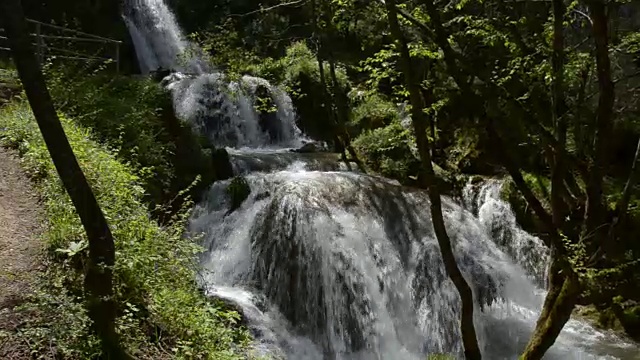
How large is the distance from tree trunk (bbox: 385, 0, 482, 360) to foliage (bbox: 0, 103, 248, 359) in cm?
231

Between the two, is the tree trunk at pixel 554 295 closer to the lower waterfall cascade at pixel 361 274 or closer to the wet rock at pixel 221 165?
the lower waterfall cascade at pixel 361 274

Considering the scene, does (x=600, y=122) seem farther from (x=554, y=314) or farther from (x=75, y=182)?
(x=75, y=182)

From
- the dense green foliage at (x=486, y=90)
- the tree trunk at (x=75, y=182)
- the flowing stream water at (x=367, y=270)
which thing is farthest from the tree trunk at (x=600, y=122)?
the tree trunk at (x=75, y=182)

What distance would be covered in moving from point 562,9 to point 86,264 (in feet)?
15.5

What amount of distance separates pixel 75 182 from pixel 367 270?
6.11 meters

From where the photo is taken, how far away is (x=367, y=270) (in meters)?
9.14

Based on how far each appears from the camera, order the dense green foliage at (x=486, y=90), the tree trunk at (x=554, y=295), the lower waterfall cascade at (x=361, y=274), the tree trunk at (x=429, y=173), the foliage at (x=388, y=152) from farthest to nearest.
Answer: the foliage at (x=388, y=152), the lower waterfall cascade at (x=361, y=274), the dense green foliage at (x=486, y=90), the tree trunk at (x=554, y=295), the tree trunk at (x=429, y=173)

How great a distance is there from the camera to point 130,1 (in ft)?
74.3

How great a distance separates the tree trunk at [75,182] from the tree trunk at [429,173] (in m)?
3.02

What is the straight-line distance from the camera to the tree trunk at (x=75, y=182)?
3.47 metres

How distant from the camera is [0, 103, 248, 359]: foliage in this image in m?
3.81

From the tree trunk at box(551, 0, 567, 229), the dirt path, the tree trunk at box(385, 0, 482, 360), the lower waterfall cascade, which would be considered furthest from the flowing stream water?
the tree trunk at box(551, 0, 567, 229)

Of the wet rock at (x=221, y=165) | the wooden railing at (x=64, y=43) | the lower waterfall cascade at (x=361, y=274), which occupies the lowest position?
the lower waterfall cascade at (x=361, y=274)

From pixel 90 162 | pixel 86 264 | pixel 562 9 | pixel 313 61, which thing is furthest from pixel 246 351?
pixel 313 61
